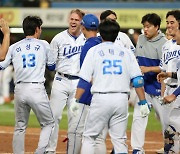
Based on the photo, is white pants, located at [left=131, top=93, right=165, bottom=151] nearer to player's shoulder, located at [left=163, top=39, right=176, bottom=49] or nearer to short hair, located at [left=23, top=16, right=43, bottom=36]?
player's shoulder, located at [left=163, top=39, right=176, bottom=49]

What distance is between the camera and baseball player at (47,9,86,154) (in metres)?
10.8

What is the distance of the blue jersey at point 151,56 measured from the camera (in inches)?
437

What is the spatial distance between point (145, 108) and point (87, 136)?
2.62ft

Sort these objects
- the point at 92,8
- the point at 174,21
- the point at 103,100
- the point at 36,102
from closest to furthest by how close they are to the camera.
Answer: the point at 103,100 → the point at 36,102 → the point at 174,21 → the point at 92,8

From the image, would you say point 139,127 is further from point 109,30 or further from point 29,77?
point 109,30

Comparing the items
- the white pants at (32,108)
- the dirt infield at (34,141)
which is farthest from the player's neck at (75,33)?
the dirt infield at (34,141)

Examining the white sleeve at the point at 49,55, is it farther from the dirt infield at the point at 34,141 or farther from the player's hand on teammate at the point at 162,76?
the dirt infield at the point at 34,141

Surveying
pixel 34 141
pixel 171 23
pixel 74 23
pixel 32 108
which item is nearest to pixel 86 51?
pixel 32 108

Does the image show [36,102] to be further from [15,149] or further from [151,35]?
[151,35]

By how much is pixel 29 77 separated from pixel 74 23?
5.00 ft

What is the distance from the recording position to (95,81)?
849cm

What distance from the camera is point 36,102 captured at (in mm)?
9820

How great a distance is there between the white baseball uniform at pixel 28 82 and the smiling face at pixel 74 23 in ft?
3.38

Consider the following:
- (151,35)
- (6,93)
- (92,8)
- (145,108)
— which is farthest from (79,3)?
(145,108)
